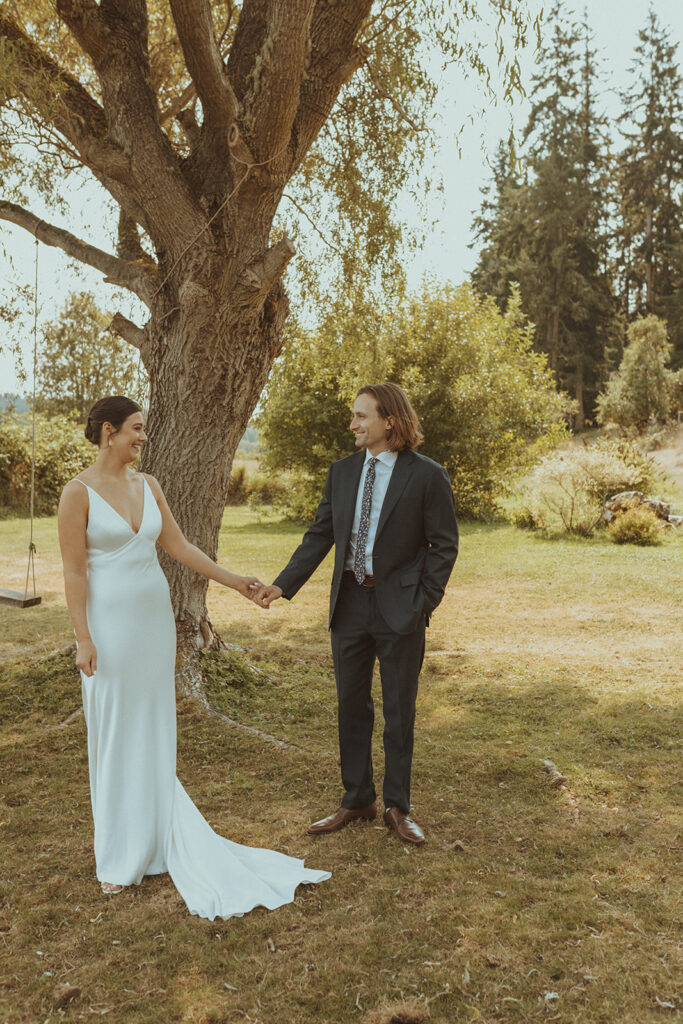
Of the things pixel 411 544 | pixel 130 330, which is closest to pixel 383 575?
pixel 411 544

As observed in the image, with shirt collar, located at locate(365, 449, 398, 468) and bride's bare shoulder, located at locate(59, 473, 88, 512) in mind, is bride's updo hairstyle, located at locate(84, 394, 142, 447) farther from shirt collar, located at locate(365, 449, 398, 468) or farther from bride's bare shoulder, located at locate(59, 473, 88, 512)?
shirt collar, located at locate(365, 449, 398, 468)

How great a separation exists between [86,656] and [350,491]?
4.88 ft

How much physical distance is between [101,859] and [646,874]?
98.2 inches

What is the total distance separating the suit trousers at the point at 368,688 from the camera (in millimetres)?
4070

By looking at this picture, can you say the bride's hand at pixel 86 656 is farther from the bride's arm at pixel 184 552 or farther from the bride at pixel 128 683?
the bride's arm at pixel 184 552

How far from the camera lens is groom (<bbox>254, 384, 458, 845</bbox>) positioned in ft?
13.1

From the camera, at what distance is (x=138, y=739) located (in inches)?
146

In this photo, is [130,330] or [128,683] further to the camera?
[130,330]

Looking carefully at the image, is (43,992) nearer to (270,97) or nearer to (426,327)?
(270,97)

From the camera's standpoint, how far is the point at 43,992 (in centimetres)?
289

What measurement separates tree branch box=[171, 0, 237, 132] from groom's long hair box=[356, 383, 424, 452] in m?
2.42

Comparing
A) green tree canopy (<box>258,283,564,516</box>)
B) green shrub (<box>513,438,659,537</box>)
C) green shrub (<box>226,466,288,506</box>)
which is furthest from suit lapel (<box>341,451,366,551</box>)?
green shrub (<box>226,466,288,506</box>)

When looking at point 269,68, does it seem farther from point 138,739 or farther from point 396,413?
point 138,739

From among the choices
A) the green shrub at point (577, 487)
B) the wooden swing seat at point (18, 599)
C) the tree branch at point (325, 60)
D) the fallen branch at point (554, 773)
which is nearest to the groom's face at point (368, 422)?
the fallen branch at point (554, 773)
